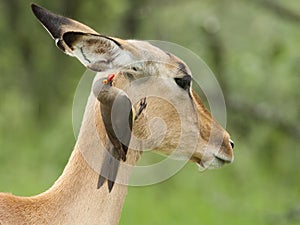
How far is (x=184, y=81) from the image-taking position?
6.19 metres

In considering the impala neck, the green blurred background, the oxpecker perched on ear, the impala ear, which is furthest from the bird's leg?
the green blurred background

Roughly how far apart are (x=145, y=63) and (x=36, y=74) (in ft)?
26.5

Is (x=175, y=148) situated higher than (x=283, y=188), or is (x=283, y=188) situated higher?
(x=175, y=148)

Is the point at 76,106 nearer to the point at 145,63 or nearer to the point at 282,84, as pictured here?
the point at 145,63

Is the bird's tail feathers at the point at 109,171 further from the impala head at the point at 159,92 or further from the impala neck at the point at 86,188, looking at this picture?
the impala head at the point at 159,92

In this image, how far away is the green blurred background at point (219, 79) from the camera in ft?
42.8

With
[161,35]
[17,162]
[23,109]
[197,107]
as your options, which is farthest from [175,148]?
[17,162]

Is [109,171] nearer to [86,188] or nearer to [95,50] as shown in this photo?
[86,188]

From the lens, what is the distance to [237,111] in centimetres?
1373

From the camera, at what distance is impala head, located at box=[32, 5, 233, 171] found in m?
5.45

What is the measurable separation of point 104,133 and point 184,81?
59 centimetres

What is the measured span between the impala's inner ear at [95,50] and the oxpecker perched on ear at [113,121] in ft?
0.85

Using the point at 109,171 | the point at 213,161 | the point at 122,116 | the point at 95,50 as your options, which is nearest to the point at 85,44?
the point at 95,50

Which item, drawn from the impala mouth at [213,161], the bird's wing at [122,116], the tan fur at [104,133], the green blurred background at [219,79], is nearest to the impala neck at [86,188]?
the tan fur at [104,133]
